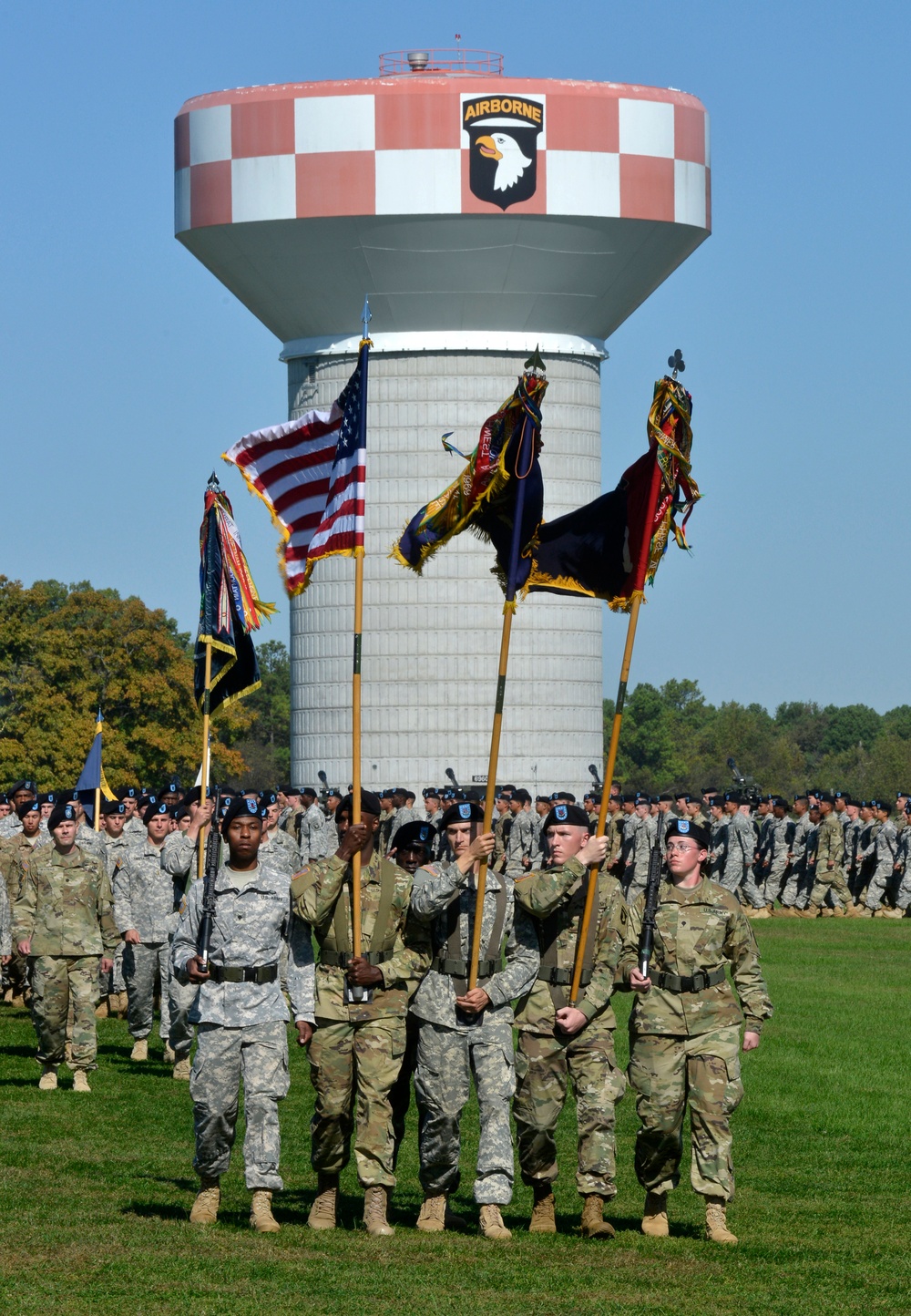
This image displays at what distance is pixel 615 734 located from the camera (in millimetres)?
10984

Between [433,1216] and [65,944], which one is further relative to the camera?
[65,944]

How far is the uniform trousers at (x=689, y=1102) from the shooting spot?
10.4 meters

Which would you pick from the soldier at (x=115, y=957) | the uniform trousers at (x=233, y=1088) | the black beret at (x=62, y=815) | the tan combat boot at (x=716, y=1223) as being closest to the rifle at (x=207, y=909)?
the uniform trousers at (x=233, y=1088)

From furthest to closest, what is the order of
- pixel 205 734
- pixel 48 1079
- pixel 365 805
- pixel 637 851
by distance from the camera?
pixel 637 851
pixel 48 1079
pixel 205 734
pixel 365 805

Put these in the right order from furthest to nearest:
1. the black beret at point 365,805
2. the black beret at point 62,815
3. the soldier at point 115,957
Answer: the soldier at point 115,957 → the black beret at point 62,815 → the black beret at point 365,805

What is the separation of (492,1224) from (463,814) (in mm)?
2004

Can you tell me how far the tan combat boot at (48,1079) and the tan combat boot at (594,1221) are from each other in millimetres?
6211

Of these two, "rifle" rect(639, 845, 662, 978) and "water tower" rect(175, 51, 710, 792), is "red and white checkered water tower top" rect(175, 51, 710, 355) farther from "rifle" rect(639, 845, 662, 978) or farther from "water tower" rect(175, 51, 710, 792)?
"rifle" rect(639, 845, 662, 978)

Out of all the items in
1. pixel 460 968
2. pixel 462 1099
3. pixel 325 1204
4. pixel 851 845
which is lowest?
pixel 325 1204

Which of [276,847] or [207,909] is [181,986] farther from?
[207,909]

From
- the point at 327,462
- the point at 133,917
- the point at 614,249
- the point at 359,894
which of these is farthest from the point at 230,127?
the point at 359,894

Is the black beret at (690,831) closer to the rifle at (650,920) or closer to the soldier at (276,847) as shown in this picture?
the rifle at (650,920)

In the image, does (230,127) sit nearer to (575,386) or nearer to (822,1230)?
(575,386)

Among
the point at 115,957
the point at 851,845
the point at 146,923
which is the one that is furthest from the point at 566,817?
the point at 851,845
